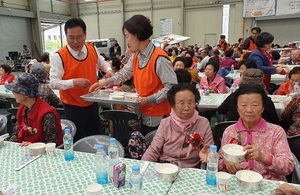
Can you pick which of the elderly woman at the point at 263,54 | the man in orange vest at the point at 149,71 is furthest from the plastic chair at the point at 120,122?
the elderly woman at the point at 263,54

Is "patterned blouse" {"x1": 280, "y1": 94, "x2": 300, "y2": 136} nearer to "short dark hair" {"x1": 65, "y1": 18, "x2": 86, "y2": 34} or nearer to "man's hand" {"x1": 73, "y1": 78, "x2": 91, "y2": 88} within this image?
"man's hand" {"x1": 73, "y1": 78, "x2": 91, "y2": 88}

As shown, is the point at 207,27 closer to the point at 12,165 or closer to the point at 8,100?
the point at 8,100

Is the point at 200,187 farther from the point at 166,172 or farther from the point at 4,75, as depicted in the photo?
the point at 4,75

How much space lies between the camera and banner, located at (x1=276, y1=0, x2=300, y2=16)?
10875mm

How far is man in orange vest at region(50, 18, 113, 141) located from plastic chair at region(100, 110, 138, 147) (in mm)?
185

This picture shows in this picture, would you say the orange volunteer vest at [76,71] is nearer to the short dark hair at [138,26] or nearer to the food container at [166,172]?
the short dark hair at [138,26]

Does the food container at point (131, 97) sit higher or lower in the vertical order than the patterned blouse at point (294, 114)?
higher

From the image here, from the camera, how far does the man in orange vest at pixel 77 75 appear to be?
252 cm

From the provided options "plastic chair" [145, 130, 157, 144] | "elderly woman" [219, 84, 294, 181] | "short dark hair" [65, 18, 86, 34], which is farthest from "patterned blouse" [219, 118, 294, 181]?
"short dark hair" [65, 18, 86, 34]

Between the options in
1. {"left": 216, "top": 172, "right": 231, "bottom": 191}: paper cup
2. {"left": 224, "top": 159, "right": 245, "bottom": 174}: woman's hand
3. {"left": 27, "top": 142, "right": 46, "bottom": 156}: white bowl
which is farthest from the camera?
{"left": 27, "top": 142, "right": 46, "bottom": 156}: white bowl

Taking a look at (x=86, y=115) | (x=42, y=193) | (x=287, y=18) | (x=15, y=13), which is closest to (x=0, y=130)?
(x=86, y=115)

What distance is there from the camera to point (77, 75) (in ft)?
8.84

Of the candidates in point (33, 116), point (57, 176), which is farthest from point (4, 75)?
point (57, 176)

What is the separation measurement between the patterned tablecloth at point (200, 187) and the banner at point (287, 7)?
39.0 feet
